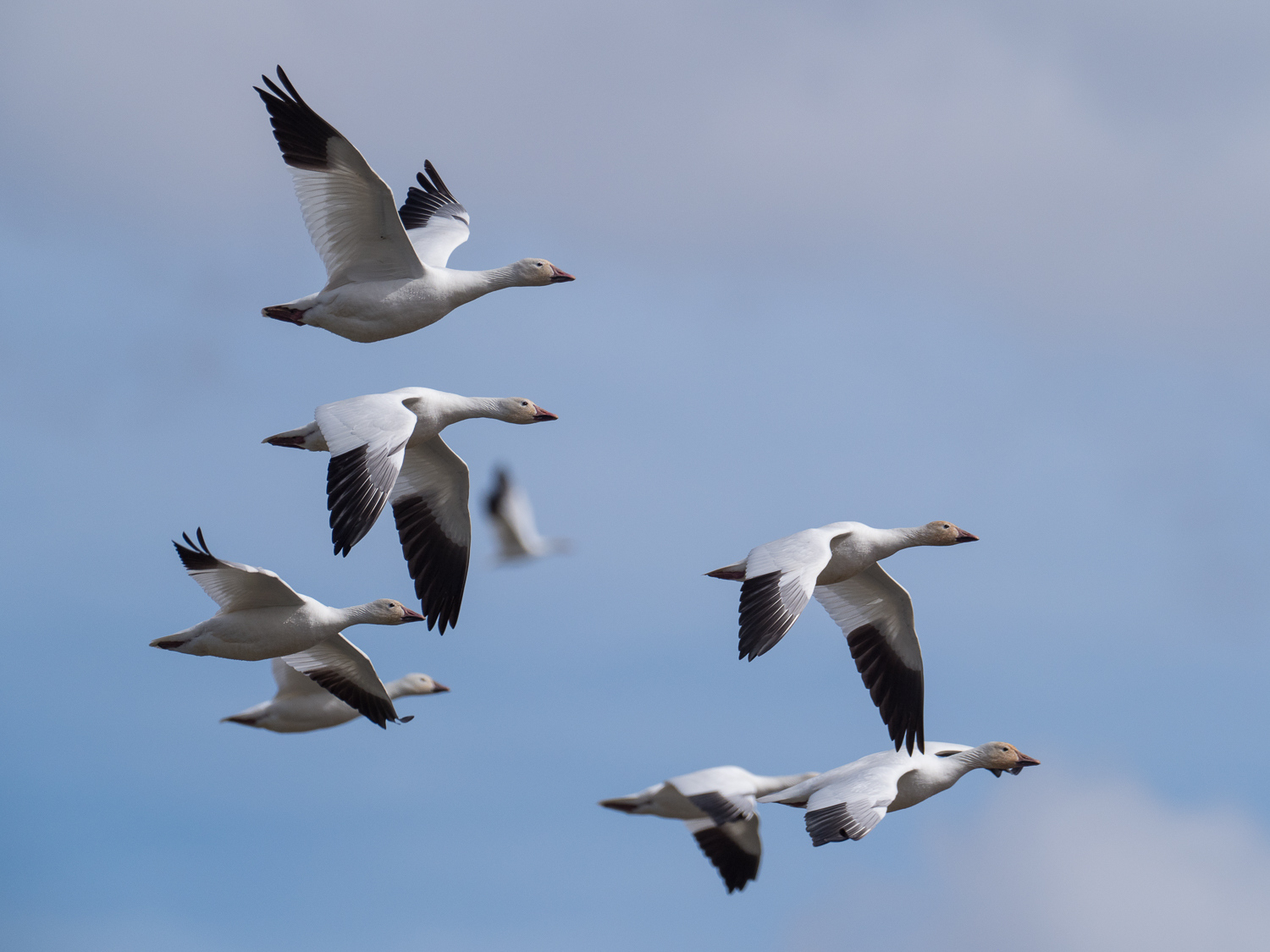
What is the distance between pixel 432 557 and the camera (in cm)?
1608

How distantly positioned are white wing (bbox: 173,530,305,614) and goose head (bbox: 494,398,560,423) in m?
Result: 2.70

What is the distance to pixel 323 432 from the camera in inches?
541

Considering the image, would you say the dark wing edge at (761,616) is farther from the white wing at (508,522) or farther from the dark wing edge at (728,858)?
the white wing at (508,522)

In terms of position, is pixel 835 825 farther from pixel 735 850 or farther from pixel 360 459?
pixel 360 459

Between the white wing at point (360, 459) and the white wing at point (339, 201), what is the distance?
155 cm

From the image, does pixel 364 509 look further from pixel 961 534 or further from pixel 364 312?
pixel 961 534

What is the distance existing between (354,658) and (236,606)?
5.67ft

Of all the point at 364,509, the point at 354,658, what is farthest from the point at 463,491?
A: the point at 364,509

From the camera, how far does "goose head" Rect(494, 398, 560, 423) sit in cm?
1633

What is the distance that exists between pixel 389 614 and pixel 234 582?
204 cm

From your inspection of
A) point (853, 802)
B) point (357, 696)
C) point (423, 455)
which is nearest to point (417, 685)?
point (357, 696)

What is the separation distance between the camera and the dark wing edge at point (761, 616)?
44.3 feet

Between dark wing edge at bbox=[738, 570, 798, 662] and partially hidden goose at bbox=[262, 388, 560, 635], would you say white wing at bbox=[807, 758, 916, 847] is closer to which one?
dark wing edge at bbox=[738, 570, 798, 662]

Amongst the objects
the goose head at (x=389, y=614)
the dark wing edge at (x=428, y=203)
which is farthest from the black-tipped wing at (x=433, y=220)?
the goose head at (x=389, y=614)
